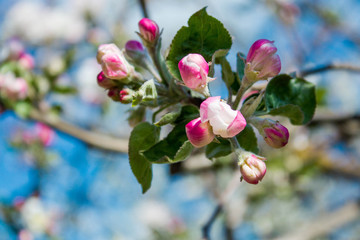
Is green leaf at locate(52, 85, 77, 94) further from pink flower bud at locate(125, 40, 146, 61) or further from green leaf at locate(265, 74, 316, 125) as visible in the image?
green leaf at locate(265, 74, 316, 125)

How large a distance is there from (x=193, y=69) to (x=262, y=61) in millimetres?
126

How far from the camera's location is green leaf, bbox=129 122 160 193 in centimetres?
65

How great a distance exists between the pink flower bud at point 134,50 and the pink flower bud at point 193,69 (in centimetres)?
19

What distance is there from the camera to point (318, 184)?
4.19m

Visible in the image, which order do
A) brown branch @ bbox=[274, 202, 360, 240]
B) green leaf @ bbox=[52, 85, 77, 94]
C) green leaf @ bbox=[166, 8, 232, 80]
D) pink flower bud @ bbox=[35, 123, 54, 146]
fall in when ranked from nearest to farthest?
green leaf @ bbox=[166, 8, 232, 80] < green leaf @ bbox=[52, 85, 77, 94] < brown branch @ bbox=[274, 202, 360, 240] < pink flower bud @ bbox=[35, 123, 54, 146]

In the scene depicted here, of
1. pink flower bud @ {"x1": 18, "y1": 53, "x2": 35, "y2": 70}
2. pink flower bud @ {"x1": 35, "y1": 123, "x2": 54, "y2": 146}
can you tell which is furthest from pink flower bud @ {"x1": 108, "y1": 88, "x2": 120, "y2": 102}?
pink flower bud @ {"x1": 35, "y1": 123, "x2": 54, "y2": 146}

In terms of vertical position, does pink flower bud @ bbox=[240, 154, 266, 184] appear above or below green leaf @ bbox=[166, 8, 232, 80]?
below

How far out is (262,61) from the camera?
59cm

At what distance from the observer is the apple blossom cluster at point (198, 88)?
53cm

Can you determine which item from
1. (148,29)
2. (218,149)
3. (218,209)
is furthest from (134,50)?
(218,209)

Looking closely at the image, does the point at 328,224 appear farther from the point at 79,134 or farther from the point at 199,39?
the point at 199,39

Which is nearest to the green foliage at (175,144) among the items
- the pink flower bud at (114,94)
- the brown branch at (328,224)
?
the pink flower bud at (114,94)

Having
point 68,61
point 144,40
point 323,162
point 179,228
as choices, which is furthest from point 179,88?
point 179,228

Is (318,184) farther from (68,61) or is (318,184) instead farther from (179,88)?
(179,88)
